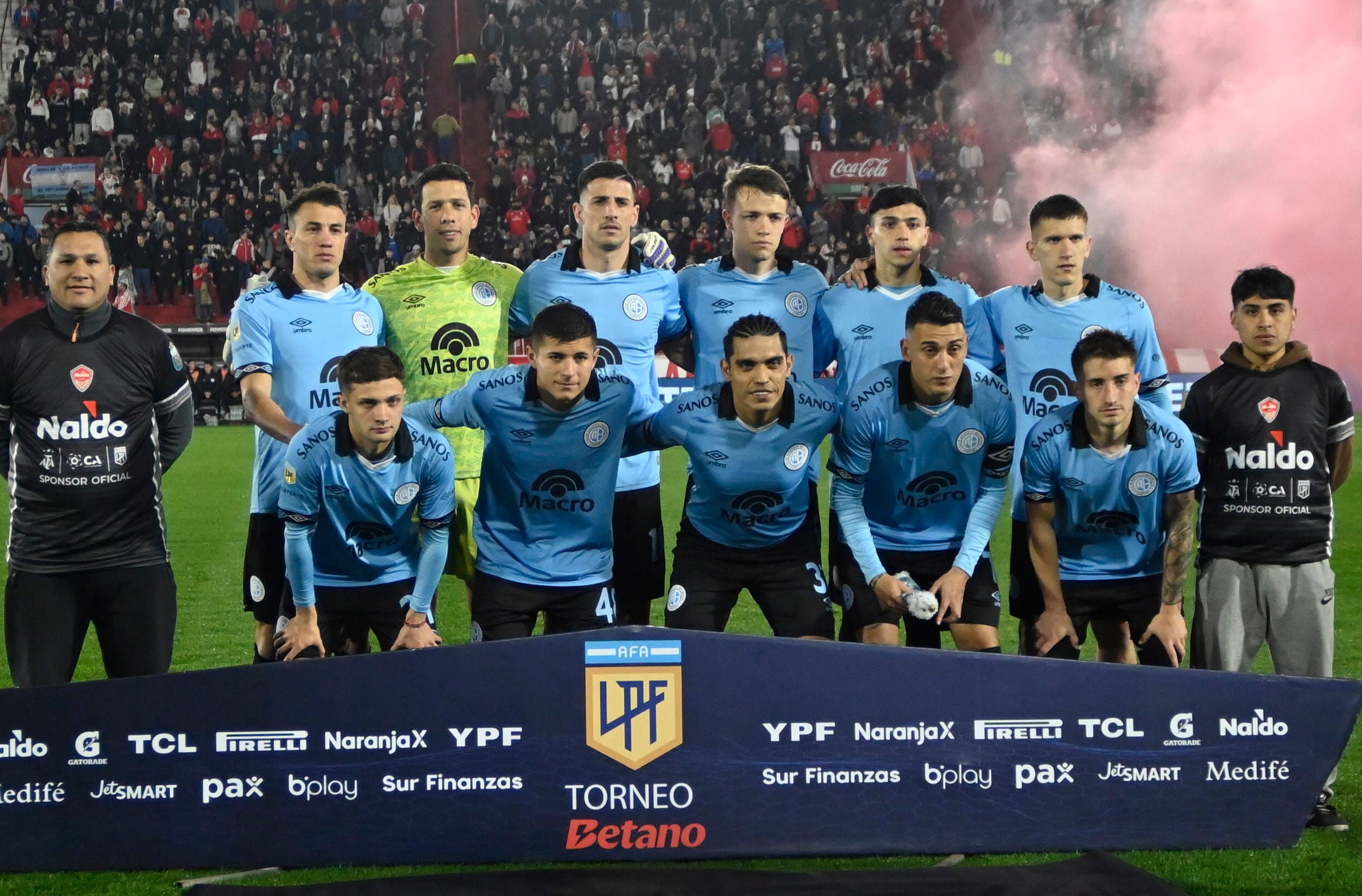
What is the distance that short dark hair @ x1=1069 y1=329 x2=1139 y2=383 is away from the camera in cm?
454

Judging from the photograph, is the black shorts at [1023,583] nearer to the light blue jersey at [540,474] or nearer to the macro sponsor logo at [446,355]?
the light blue jersey at [540,474]

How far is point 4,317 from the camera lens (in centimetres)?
2255

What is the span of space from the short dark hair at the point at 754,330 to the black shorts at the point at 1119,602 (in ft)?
4.46

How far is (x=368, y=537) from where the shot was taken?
472cm

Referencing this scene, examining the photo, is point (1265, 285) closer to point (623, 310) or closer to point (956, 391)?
point (956, 391)

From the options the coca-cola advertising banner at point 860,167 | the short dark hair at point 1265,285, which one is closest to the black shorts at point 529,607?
the short dark hair at point 1265,285

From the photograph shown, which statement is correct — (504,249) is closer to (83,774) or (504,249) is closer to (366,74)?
(366,74)

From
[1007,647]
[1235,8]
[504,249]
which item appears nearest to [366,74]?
[504,249]

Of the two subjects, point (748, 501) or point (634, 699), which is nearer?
point (634, 699)

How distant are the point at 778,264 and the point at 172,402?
2.39 meters

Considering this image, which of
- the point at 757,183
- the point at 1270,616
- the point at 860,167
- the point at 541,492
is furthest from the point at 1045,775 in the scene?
the point at 860,167

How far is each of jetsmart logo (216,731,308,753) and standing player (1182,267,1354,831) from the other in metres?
3.07

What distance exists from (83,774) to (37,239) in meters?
21.4

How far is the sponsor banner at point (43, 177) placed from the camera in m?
24.1
